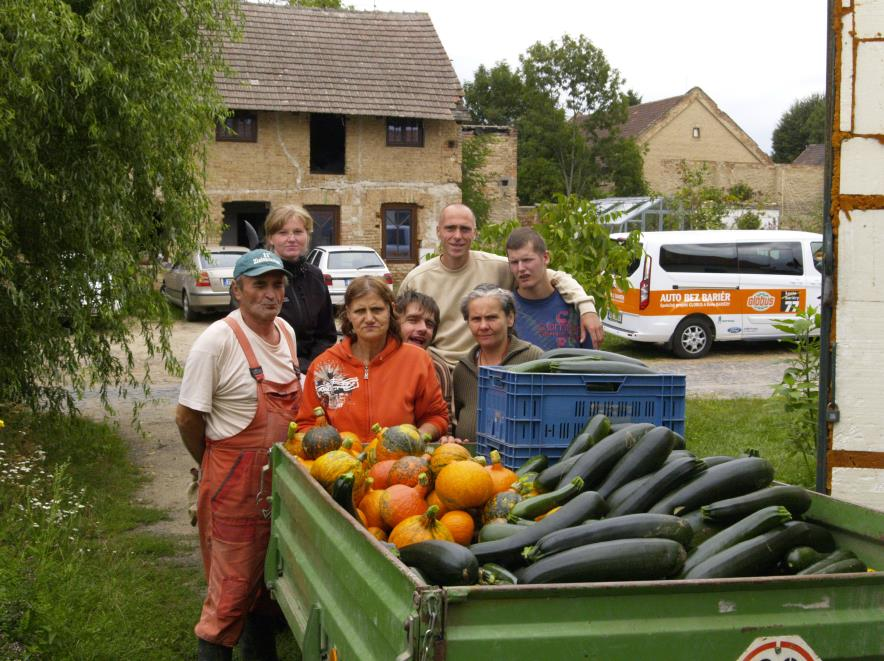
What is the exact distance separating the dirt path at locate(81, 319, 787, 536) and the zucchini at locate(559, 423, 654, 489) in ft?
2.84

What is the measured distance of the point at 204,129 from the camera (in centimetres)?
934

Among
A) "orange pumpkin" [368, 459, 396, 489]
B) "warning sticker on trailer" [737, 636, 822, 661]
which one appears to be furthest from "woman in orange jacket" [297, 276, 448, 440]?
"warning sticker on trailer" [737, 636, 822, 661]

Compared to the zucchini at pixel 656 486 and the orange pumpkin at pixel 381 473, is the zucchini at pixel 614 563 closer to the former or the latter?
the zucchini at pixel 656 486

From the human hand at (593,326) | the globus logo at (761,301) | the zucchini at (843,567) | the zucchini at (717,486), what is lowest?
the zucchini at (843,567)

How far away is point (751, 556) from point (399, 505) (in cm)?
118

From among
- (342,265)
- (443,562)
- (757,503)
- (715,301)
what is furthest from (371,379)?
(342,265)

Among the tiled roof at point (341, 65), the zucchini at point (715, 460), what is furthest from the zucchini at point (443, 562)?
the tiled roof at point (341, 65)

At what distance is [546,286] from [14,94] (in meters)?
4.33

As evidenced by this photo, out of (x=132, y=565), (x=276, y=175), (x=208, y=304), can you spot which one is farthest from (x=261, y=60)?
(x=132, y=565)

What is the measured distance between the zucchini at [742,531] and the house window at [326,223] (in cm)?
2712

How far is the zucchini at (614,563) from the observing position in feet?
8.83

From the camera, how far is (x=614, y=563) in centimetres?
269

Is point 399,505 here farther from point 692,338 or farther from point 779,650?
point 692,338

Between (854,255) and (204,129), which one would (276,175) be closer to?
(204,129)
